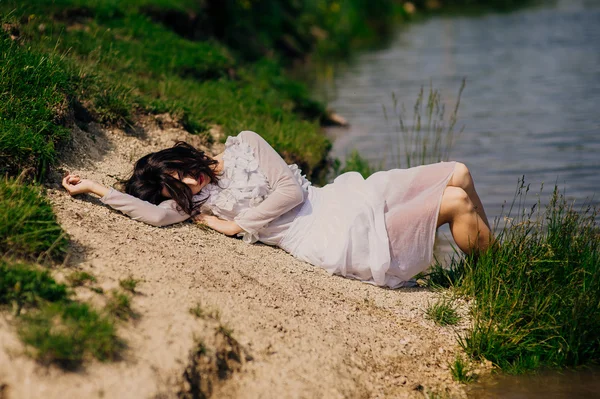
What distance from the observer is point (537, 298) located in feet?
16.1

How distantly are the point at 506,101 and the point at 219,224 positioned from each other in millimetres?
8358

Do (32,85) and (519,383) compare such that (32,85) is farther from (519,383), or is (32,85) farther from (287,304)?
(519,383)

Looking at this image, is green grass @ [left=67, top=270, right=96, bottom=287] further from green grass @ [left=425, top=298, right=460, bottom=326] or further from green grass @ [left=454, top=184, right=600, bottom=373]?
green grass @ [left=454, top=184, right=600, bottom=373]

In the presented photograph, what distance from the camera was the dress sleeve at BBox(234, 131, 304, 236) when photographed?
17.5 ft

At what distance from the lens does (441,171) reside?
5.28m

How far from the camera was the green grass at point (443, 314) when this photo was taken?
5.05m

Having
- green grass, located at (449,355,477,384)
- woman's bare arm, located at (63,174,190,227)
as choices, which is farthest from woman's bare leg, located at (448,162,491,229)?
woman's bare arm, located at (63,174,190,227)

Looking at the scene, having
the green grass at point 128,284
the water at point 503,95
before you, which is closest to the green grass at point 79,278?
the green grass at point 128,284

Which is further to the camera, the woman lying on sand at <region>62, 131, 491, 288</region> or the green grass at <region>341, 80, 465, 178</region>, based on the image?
the green grass at <region>341, 80, 465, 178</region>

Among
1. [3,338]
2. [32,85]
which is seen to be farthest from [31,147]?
[3,338]

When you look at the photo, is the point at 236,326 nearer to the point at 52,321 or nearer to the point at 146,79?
the point at 52,321

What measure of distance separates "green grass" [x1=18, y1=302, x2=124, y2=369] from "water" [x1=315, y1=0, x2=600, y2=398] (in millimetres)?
2323

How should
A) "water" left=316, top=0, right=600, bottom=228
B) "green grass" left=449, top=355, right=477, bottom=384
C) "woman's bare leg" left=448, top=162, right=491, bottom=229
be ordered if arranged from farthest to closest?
"water" left=316, top=0, right=600, bottom=228 → "woman's bare leg" left=448, top=162, right=491, bottom=229 → "green grass" left=449, top=355, right=477, bottom=384

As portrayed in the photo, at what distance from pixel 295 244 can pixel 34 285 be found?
2.17m
